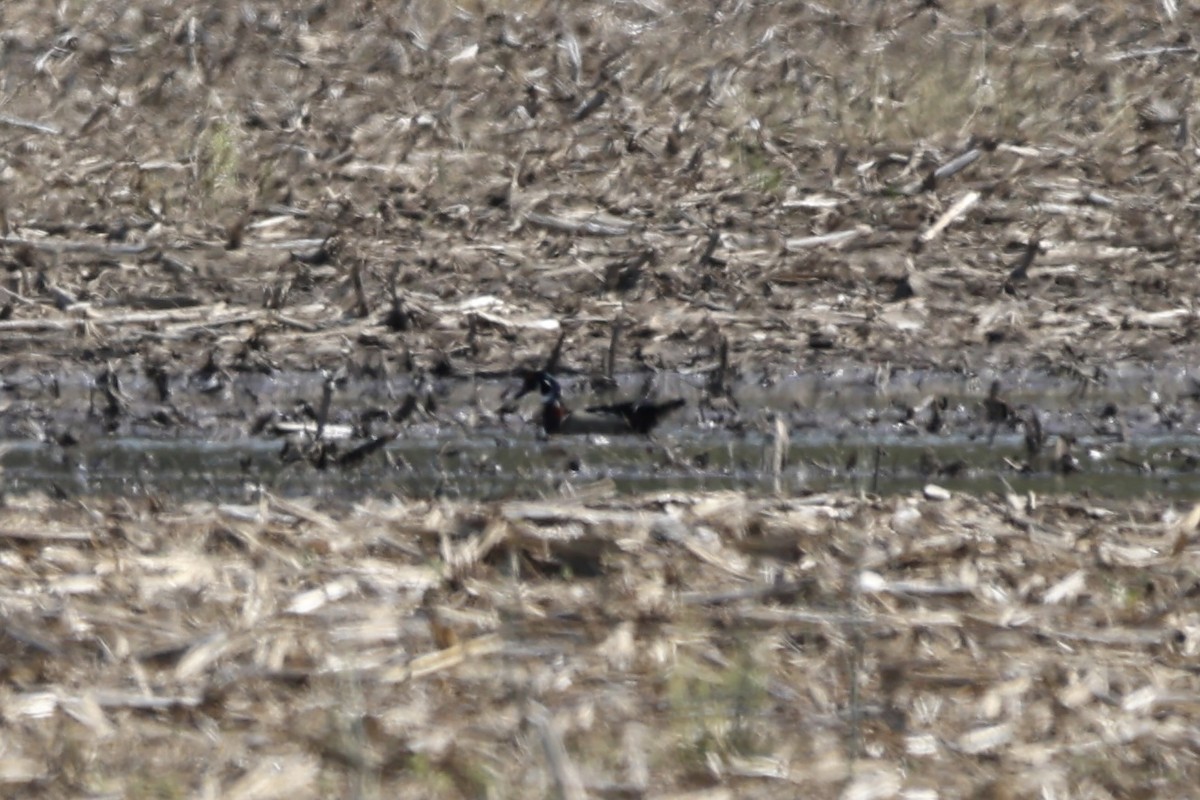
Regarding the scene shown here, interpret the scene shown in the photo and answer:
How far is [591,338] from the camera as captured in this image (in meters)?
5.33

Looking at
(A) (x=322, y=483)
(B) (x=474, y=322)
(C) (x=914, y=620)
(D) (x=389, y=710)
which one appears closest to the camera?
(D) (x=389, y=710)

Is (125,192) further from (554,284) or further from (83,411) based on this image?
(554,284)

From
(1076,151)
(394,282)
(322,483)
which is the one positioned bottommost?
(322,483)

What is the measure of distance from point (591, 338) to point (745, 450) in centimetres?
73

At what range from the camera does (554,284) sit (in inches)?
221

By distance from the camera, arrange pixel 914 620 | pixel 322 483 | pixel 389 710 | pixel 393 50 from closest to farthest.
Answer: pixel 389 710 → pixel 914 620 → pixel 322 483 → pixel 393 50

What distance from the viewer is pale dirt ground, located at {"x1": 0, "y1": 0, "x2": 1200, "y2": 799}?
3.43 m

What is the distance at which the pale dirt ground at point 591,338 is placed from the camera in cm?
343

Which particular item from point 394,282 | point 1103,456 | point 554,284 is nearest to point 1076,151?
point 1103,456

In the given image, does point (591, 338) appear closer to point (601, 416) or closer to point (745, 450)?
point (601, 416)

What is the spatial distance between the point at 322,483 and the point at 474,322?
2.97 ft

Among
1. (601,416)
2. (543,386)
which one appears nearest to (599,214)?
(543,386)

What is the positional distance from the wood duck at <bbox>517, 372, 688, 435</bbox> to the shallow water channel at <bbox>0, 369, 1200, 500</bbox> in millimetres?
39

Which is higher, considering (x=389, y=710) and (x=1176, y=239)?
(x=1176, y=239)
